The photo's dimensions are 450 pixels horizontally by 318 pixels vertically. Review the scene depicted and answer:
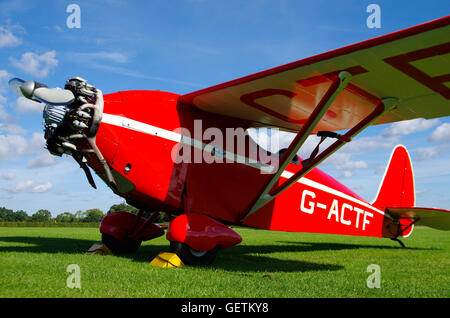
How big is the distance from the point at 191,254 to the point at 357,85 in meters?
3.62

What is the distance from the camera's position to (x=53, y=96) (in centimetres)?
462

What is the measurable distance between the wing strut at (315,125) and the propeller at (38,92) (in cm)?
330

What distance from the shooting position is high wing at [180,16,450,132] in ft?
13.7

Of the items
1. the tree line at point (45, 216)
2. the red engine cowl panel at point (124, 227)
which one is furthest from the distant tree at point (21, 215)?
the red engine cowl panel at point (124, 227)

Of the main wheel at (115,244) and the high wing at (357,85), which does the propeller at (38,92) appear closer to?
the high wing at (357,85)

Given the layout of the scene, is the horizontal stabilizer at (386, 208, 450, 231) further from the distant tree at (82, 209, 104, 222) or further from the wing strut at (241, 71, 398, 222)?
the distant tree at (82, 209, 104, 222)

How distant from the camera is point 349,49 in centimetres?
438

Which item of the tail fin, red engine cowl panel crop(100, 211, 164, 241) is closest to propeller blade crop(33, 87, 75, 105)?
red engine cowl panel crop(100, 211, 164, 241)

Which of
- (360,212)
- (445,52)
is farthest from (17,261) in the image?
(360,212)

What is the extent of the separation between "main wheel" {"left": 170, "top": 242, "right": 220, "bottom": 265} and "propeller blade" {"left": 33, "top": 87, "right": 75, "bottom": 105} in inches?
99.8

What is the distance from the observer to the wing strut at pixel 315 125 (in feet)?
16.2

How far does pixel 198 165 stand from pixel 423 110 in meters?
4.07

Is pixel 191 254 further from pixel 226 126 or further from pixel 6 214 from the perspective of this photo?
pixel 6 214
